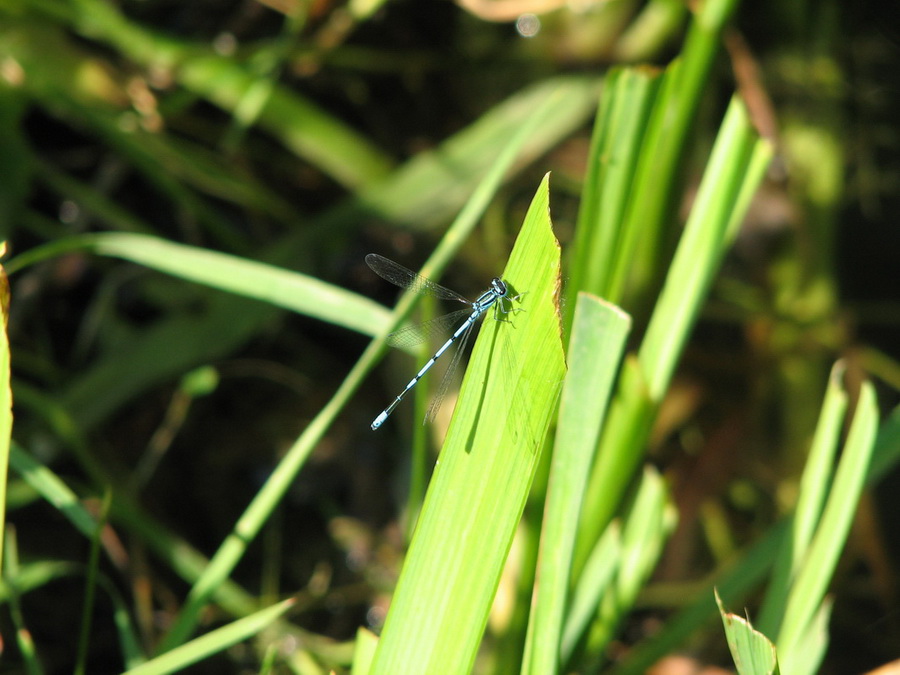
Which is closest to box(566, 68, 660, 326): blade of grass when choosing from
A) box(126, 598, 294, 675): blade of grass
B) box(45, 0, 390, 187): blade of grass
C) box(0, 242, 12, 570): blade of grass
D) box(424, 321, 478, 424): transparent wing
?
box(424, 321, 478, 424): transparent wing

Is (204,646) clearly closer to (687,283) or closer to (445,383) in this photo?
(445,383)

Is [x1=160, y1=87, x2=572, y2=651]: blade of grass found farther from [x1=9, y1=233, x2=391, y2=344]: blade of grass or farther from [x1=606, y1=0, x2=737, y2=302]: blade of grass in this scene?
[x1=606, y1=0, x2=737, y2=302]: blade of grass

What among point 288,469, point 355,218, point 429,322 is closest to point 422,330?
point 429,322

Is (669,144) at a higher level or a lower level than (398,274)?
higher

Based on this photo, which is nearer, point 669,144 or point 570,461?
point 570,461

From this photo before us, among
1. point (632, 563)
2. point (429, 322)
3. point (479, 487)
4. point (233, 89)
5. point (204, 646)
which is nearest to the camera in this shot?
point (479, 487)

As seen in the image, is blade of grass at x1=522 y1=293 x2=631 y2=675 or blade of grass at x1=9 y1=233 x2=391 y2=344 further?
blade of grass at x1=9 y1=233 x2=391 y2=344
